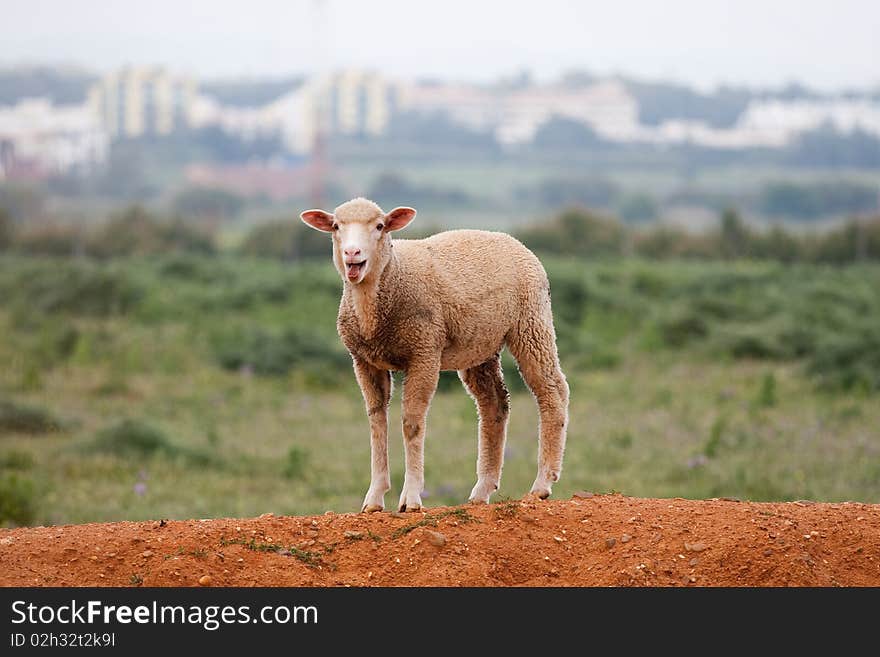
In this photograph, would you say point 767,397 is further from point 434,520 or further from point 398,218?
point 398,218

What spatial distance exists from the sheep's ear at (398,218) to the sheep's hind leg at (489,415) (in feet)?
5.15

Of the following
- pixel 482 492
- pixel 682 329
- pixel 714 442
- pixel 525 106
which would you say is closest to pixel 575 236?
pixel 682 329

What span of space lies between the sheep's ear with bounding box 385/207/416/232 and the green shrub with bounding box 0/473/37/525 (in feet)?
24.5

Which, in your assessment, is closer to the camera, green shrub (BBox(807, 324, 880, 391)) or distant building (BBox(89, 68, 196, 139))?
green shrub (BBox(807, 324, 880, 391))

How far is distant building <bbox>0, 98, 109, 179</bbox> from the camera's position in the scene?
52.5m

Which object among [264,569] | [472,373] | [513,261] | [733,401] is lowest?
[733,401]

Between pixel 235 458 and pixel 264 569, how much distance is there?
10604 millimetres

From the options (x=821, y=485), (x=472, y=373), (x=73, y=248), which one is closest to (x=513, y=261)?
(x=472, y=373)

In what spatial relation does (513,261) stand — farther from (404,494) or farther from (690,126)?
→ (690,126)

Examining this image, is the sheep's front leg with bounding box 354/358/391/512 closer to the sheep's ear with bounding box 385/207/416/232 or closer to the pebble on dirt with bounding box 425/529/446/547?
the pebble on dirt with bounding box 425/529/446/547

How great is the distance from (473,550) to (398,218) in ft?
7.07

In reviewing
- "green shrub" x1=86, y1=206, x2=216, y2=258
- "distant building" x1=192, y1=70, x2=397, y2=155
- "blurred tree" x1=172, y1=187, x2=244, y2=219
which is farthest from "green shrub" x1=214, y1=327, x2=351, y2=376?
"distant building" x1=192, y1=70, x2=397, y2=155

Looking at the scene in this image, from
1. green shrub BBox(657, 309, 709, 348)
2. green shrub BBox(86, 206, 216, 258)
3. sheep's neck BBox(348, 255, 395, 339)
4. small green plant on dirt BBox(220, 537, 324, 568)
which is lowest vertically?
green shrub BBox(86, 206, 216, 258)

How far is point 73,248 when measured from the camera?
1928 inches
